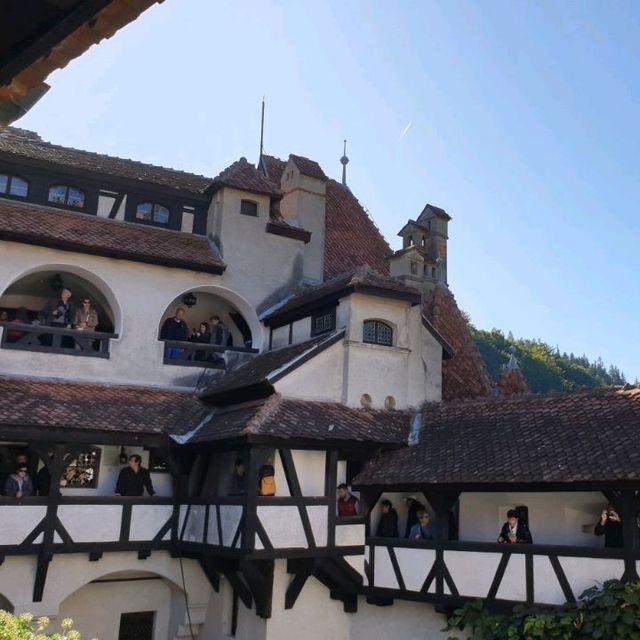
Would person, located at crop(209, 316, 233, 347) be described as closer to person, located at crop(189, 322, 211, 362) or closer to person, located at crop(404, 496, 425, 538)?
person, located at crop(189, 322, 211, 362)

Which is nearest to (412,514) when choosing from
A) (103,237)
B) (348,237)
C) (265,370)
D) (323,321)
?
(265,370)

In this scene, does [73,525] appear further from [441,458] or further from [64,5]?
[64,5]

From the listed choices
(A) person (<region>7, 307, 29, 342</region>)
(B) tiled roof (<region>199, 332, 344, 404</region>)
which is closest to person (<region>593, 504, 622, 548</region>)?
(B) tiled roof (<region>199, 332, 344, 404</region>)

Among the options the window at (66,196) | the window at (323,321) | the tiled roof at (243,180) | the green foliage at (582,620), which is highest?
the tiled roof at (243,180)

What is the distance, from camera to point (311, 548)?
524 inches

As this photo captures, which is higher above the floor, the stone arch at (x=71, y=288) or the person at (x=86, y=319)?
the stone arch at (x=71, y=288)

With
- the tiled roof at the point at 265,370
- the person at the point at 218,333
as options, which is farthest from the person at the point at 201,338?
the tiled roof at the point at 265,370

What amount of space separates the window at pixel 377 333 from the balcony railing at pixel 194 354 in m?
3.35

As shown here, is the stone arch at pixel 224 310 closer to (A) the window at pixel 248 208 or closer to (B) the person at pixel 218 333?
(B) the person at pixel 218 333

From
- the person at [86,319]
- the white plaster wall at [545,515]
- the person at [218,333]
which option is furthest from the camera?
the person at [218,333]

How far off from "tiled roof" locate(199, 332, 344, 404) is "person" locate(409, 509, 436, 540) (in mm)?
3603

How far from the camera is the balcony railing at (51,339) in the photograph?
50.0 feet

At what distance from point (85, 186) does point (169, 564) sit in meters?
8.87

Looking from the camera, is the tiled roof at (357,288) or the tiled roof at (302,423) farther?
the tiled roof at (357,288)
